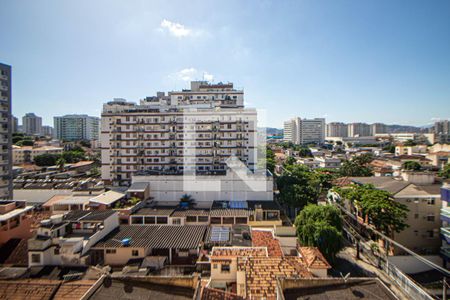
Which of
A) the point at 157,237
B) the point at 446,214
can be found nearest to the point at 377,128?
the point at 446,214

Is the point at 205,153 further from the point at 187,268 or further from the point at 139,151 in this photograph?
the point at 187,268

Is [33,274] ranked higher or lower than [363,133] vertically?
lower

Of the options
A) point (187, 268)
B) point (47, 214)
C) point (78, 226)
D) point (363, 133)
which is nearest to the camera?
point (187, 268)

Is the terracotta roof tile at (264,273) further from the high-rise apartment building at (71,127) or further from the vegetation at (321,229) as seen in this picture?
the high-rise apartment building at (71,127)

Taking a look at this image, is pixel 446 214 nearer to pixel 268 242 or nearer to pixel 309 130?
pixel 268 242

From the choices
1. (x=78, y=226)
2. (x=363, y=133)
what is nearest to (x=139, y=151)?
(x=78, y=226)

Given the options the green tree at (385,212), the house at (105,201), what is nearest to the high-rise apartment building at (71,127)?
the house at (105,201)
